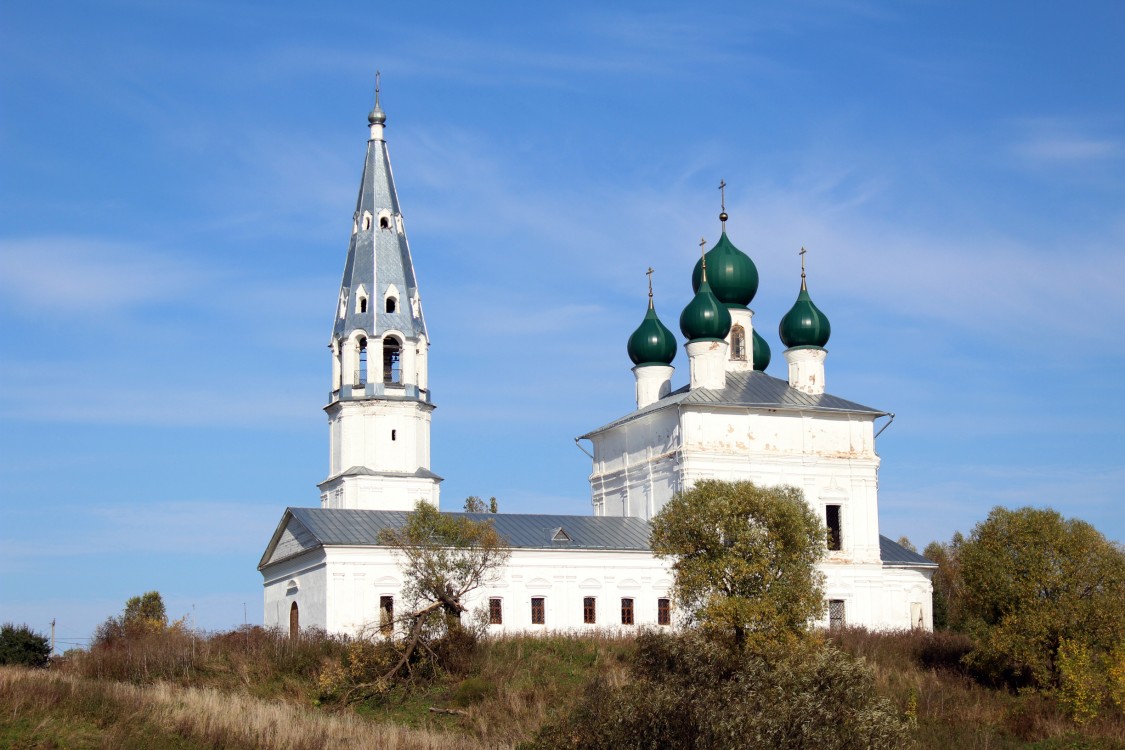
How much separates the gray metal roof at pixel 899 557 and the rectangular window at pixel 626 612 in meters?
7.94

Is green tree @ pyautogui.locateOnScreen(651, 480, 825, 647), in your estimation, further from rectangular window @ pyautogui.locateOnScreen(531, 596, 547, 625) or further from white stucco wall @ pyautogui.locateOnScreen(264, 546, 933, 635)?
rectangular window @ pyautogui.locateOnScreen(531, 596, 547, 625)

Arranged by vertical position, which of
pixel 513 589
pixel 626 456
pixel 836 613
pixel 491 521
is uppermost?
pixel 626 456

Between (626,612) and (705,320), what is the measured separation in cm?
863

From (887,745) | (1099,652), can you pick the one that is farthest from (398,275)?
(887,745)

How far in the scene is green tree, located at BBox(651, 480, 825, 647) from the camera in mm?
27906

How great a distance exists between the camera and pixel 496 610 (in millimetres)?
35250

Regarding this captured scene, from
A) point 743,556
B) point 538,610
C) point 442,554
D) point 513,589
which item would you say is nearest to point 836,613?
point 538,610

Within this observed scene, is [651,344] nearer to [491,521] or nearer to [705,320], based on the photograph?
[705,320]

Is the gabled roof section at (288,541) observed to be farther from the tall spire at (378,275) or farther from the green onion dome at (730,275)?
the green onion dome at (730,275)

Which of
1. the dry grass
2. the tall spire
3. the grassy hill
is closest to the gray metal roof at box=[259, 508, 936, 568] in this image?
the grassy hill

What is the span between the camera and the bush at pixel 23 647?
32938 millimetres

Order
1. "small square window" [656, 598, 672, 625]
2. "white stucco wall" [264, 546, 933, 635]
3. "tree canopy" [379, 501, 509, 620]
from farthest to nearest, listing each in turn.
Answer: "small square window" [656, 598, 672, 625] → "white stucco wall" [264, 546, 933, 635] → "tree canopy" [379, 501, 509, 620]

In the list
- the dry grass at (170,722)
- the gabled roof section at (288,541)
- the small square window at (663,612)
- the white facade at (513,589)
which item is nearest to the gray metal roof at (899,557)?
the small square window at (663,612)

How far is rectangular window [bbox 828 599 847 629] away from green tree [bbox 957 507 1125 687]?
254 inches
